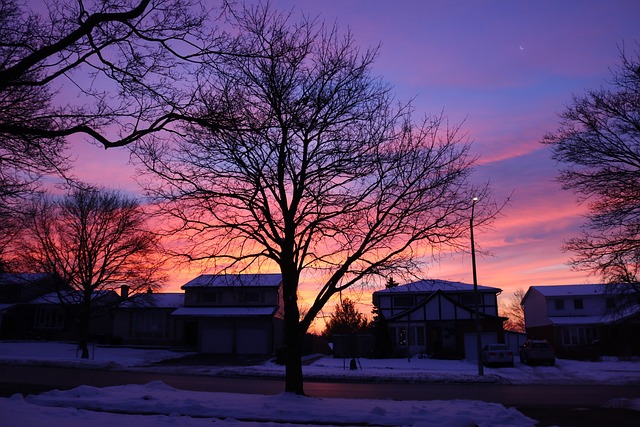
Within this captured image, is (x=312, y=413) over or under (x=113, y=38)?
under

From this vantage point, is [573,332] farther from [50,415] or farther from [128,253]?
[50,415]

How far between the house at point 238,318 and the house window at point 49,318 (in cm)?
1498

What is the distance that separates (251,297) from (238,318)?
2982 mm

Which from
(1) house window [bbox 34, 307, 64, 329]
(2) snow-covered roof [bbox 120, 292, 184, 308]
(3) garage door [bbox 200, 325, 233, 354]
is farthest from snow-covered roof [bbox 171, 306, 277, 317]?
(1) house window [bbox 34, 307, 64, 329]

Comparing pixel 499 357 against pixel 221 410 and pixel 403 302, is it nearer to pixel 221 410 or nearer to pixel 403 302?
pixel 403 302

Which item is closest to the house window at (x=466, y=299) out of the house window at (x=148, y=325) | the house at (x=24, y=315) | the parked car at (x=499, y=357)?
the parked car at (x=499, y=357)

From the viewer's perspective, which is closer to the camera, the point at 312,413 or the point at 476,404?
the point at 312,413

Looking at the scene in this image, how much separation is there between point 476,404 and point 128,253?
28742 mm

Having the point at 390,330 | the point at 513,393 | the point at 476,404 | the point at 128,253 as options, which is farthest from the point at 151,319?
the point at 476,404

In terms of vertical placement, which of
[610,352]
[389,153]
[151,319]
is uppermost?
[389,153]

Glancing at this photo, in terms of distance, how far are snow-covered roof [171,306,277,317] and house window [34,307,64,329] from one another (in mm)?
14980

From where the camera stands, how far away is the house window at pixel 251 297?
46.0m

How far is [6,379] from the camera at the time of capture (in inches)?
785

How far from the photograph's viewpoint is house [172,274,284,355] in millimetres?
43219
